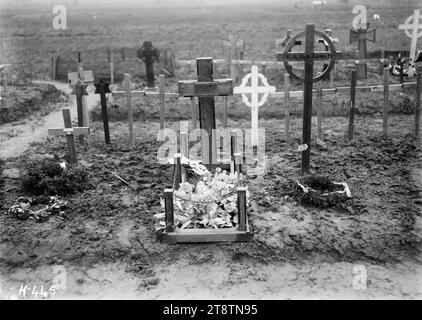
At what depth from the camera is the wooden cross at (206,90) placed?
7.49m

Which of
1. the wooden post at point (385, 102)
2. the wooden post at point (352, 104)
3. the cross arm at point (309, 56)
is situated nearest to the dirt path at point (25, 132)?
the cross arm at point (309, 56)

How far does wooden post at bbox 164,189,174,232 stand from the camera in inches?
235

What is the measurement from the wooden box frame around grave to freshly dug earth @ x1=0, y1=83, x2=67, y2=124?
6362 mm

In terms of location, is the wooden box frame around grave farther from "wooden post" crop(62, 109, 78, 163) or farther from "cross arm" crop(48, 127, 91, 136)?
"wooden post" crop(62, 109, 78, 163)

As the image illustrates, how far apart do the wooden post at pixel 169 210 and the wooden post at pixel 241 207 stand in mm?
870

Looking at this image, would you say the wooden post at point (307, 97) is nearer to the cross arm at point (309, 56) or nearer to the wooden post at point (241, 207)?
the cross arm at point (309, 56)

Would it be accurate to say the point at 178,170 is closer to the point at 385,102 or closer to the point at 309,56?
the point at 309,56

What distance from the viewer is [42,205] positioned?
7043 millimetres

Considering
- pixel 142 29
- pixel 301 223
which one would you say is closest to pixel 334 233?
pixel 301 223

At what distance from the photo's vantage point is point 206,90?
7.51 m

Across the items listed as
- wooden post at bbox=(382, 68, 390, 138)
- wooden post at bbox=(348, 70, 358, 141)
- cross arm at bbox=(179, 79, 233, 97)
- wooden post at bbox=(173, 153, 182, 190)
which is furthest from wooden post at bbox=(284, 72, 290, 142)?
wooden post at bbox=(173, 153, 182, 190)

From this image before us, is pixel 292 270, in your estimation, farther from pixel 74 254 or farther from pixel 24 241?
pixel 24 241

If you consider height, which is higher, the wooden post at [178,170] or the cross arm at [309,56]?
the cross arm at [309,56]

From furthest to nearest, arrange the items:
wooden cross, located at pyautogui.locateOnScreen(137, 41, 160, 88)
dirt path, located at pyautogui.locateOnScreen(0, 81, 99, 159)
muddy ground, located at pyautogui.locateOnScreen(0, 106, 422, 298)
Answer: wooden cross, located at pyautogui.locateOnScreen(137, 41, 160, 88) → dirt path, located at pyautogui.locateOnScreen(0, 81, 99, 159) → muddy ground, located at pyautogui.locateOnScreen(0, 106, 422, 298)
